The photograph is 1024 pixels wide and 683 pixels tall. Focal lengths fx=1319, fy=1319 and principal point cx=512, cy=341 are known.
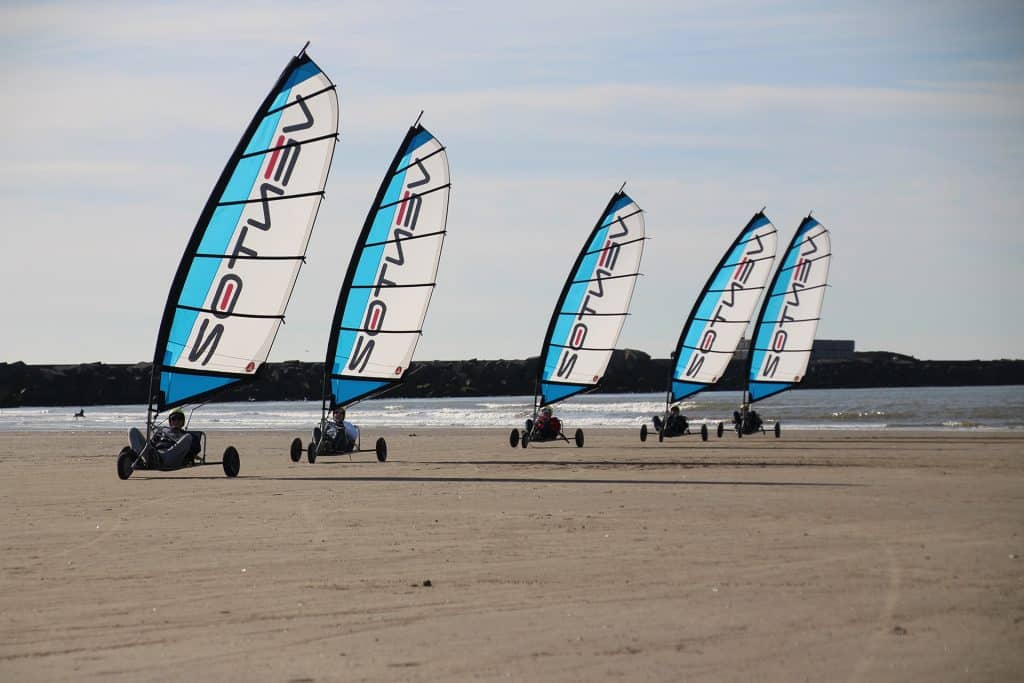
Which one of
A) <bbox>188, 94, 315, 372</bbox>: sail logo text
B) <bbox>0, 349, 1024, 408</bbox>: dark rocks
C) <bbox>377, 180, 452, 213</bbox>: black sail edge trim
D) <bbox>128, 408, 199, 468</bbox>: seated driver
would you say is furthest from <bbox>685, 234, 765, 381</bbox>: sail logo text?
<bbox>0, 349, 1024, 408</bbox>: dark rocks

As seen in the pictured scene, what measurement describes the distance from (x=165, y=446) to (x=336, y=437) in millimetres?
4406

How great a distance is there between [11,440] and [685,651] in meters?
29.4

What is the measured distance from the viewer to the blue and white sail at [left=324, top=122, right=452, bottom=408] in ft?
73.7

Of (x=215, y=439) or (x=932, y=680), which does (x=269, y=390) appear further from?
(x=932, y=680)

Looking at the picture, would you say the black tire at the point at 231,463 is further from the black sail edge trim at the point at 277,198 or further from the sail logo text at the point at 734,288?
the sail logo text at the point at 734,288

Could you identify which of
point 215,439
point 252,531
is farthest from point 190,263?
point 215,439

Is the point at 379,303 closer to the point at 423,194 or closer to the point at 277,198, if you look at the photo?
the point at 423,194

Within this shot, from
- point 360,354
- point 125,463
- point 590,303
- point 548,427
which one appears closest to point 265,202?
point 125,463

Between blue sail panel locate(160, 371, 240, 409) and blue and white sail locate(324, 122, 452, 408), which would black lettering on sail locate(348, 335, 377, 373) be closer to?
blue and white sail locate(324, 122, 452, 408)

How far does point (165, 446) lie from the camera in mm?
17250

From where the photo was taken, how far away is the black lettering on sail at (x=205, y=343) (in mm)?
18078

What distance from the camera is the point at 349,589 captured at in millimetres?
8023

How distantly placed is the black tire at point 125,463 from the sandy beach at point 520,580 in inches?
28.6

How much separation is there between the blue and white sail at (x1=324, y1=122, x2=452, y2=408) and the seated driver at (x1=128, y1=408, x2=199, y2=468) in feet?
15.2
